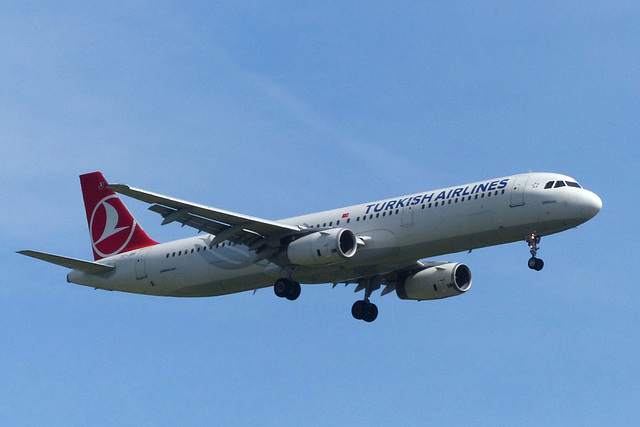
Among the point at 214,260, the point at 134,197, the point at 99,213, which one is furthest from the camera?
the point at 99,213

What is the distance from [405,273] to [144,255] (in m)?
13.6

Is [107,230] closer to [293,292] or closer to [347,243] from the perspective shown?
[293,292]

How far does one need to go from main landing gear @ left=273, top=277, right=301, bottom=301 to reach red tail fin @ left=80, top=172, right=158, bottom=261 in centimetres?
1033

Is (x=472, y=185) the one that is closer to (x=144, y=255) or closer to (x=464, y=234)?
(x=464, y=234)

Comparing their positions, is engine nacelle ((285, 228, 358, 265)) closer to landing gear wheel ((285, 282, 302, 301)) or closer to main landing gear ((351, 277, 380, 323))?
landing gear wheel ((285, 282, 302, 301))

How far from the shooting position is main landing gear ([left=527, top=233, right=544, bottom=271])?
50062 millimetres

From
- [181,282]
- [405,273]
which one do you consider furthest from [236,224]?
[405,273]

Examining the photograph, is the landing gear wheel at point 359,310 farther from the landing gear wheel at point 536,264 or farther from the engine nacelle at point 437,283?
the landing gear wheel at point 536,264

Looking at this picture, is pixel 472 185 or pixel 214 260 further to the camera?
pixel 214 260

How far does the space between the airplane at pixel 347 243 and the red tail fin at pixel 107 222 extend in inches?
3.6

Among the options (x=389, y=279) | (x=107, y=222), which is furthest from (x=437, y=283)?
(x=107, y=222)

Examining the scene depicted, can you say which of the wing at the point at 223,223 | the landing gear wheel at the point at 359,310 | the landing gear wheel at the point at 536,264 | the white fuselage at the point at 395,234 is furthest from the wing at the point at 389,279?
the landing gear wheel at the point at 536,264

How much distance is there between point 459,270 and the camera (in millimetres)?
58031

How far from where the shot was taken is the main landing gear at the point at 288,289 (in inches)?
2127
